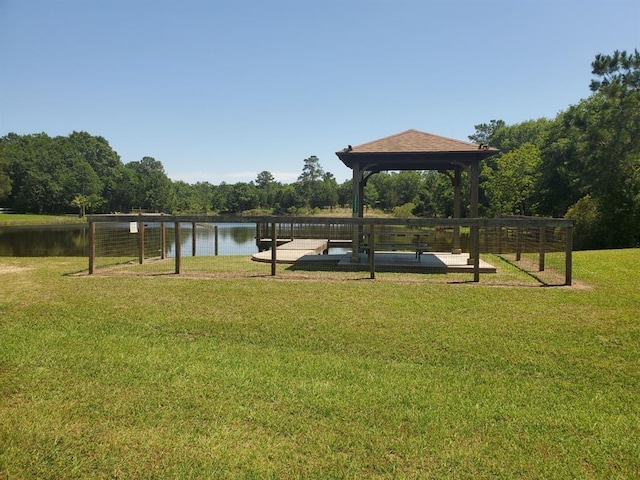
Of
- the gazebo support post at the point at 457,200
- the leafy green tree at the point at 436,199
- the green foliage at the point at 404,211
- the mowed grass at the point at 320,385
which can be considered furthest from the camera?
the green foliage at the point at 404,211

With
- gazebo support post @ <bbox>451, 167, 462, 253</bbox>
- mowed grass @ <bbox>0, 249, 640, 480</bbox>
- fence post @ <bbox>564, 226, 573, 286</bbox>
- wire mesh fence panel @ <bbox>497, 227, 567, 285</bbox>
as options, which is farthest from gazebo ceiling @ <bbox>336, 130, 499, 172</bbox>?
mowed grass @ <bbox>0, 249, 640, 480</bbox>

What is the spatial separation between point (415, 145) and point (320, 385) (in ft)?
29.0

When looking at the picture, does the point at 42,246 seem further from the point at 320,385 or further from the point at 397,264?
the point at 320,385

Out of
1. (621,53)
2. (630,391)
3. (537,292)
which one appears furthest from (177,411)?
(621,53)

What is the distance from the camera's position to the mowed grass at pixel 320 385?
2.66m

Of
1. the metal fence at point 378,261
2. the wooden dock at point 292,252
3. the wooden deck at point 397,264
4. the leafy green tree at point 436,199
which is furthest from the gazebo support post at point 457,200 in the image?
the leafy green tree at point 436,199

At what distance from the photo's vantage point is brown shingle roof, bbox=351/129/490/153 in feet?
35.6

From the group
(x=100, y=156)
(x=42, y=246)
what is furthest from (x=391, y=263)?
(x=100, y=156)

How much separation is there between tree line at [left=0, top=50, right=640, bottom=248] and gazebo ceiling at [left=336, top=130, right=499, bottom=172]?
653 cm

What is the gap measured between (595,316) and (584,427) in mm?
3049

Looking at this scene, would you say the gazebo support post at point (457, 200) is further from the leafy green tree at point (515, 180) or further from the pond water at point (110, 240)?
the leafy green tree at point (515, 180)

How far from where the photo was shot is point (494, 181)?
112ft

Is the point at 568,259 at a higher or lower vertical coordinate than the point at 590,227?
lower

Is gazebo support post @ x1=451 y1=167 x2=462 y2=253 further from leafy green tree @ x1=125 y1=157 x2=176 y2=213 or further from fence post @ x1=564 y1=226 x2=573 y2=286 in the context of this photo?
leafy green tree @ x1=125 y1=157 x2=176 y2=213
